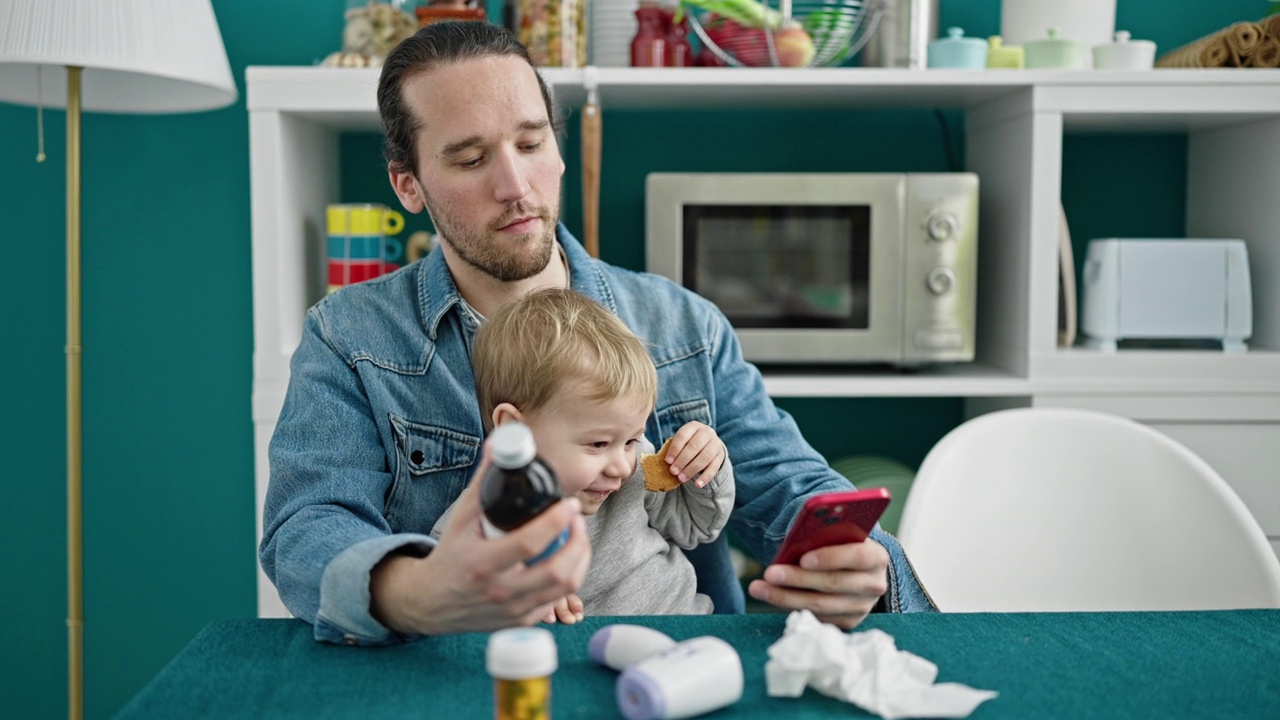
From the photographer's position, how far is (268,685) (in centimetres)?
88

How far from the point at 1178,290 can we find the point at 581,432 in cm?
130

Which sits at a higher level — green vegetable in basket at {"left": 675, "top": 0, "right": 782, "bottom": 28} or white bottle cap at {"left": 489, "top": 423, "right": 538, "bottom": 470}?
green vegetable in basket at {"left": 675, "top": 0, "right": 782, "bottom": 28}

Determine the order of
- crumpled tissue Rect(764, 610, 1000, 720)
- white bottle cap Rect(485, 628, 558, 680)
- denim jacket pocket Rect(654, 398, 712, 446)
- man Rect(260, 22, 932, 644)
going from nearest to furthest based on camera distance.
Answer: white bottle cap Rect(485, 628, 558, 680), crumpled tissue Rect(764, 610, 1000, 720), man Rect(260, 22, 932, 644), denim jacket pocket Rect(654, 398, 712, 446)

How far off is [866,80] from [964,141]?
20.0 inches

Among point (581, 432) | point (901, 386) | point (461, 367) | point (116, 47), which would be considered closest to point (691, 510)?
point (581, 432)

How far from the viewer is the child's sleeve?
4.18 feet

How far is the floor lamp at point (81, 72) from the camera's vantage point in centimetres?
178

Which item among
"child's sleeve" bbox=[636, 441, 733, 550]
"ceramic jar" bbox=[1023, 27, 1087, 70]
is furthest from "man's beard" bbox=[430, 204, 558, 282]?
"ceramic jar" bbox=[1023, 27, 1087, 70]

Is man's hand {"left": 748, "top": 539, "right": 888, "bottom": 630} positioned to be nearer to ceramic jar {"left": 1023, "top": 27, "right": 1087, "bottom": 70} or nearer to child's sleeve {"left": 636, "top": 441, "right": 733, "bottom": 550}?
child's sleeve {"left": 636, "top": 441, "right": 733, "bottom": 550}

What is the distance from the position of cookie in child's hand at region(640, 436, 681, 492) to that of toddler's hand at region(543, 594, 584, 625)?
0.19m

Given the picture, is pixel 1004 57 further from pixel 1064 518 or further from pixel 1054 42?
pixel 1064 518

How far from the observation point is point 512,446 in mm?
753

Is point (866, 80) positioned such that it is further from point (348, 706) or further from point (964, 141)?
point (348, 706)

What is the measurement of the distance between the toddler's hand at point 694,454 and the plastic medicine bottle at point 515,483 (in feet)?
1.27
